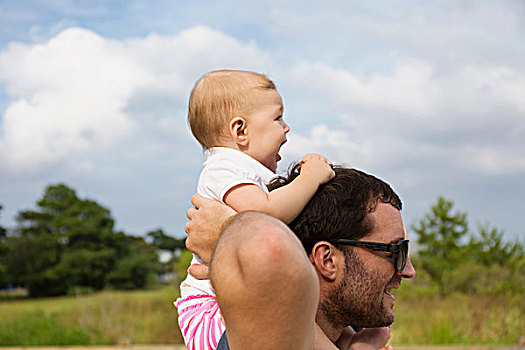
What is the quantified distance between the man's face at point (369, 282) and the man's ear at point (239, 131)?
656 millimetres

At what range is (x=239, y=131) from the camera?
213 cm

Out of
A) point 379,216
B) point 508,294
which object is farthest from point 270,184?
point 508,294

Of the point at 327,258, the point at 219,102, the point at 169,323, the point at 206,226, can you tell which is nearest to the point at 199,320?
the point at 206,226

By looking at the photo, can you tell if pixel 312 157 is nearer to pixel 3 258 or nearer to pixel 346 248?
pixel 346 248

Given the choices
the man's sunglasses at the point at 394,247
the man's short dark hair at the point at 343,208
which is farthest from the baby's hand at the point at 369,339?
the man's short dark hair at the point at 343,208

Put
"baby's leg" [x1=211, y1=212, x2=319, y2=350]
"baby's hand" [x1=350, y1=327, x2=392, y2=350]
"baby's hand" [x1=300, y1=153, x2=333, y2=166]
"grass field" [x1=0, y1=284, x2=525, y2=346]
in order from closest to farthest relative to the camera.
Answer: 1. "baby's leg" [x1=211, y1=212, x2=319, y2=350]
2. "baby's hand" [x1=350, y1=327, x2=392, y2=350]
3. "baby's hand" [x1=300, y1=153, x2=333, y2=166]
4. "grass field" [x1=0, y1=284, x2=525, y2=346]

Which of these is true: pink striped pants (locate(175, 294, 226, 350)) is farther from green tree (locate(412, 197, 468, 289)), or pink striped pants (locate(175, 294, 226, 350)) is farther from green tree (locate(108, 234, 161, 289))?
green tree (locate(108, 234, 161, 289))

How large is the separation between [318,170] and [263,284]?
91cm

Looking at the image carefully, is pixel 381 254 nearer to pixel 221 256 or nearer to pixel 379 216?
pixel 379 216

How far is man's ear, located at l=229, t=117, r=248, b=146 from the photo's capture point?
83.5 inches

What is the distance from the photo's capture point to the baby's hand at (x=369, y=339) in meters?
1.69

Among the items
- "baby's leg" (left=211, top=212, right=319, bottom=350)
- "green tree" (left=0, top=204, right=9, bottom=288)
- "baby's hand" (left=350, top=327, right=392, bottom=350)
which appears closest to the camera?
"baby's leg" (left=211, top=212, right=319, bottom=350)

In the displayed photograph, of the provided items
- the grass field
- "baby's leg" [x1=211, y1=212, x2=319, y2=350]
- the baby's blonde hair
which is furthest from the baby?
the grass field

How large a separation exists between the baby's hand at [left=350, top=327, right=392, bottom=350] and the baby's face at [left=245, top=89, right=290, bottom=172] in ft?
2.40
